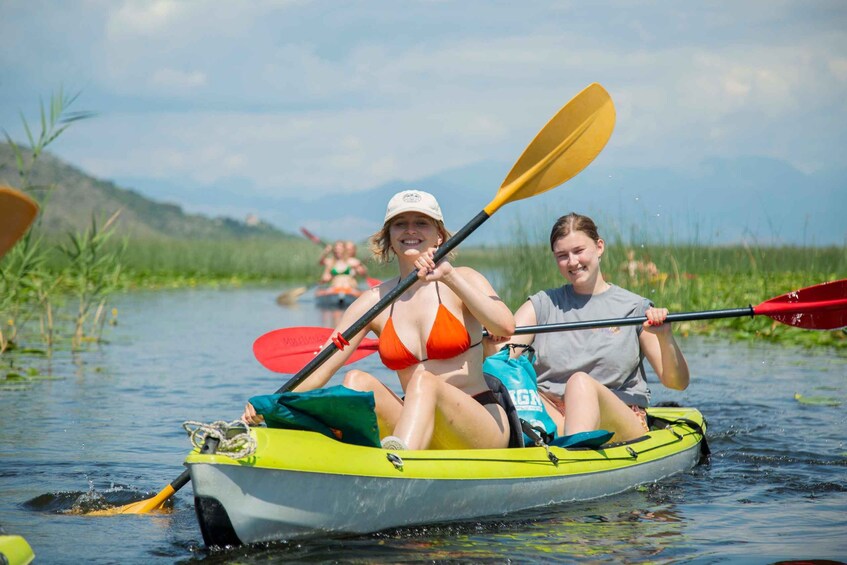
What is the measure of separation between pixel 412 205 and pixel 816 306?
8.18ft

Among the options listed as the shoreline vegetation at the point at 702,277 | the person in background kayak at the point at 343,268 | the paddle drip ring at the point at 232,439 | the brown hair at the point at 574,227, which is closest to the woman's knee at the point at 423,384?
the paddle drip ring at the point at 232,439

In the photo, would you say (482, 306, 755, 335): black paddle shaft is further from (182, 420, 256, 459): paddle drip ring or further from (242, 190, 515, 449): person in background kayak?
(182, 420, 256, 459): paddle drip ring

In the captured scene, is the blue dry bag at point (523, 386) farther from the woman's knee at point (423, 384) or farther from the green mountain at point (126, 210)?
the green mountain at point (126, 210)

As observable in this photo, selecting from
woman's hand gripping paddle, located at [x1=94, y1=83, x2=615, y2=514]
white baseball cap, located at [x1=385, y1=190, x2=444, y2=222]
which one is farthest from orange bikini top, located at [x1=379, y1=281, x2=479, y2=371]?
woman's hand gripping paddle, located at [x1=94, y1=83, x2=615, y2=514]

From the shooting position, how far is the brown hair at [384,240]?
14.6 ft

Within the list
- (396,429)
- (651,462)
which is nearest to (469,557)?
(396,429)

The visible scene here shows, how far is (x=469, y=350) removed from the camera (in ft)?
14.5

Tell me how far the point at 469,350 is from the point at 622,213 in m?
6.21

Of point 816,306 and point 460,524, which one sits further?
point 816,306

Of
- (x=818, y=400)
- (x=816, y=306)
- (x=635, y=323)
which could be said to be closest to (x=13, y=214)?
(x=635, y=323)

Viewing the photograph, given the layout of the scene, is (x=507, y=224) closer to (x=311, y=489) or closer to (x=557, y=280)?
(x=557, y=280)

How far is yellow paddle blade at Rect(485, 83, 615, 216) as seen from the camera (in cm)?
509

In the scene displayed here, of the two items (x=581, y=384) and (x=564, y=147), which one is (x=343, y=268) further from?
(x=581, y=384)

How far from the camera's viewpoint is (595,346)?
5293 mm
